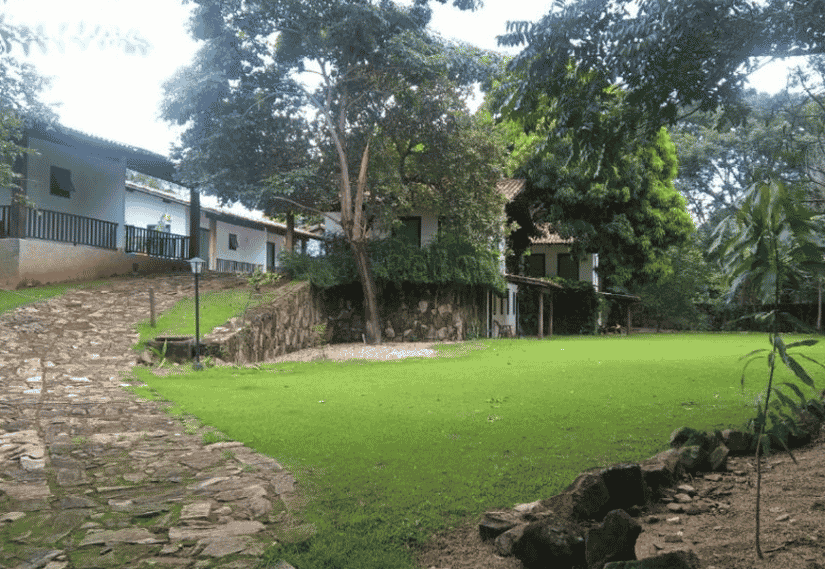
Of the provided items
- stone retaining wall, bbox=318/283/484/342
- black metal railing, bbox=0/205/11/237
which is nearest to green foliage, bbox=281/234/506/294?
stone retaining wall, bbox=318/283/484/342

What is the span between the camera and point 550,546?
3.07 meters

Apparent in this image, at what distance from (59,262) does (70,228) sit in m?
1.26

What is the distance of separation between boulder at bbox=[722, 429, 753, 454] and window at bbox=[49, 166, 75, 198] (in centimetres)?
1987

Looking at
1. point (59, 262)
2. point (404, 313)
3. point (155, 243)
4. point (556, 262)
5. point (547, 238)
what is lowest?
point (404, 313)

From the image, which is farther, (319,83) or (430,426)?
(319,83)

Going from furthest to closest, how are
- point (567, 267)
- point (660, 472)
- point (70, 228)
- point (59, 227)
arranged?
point (567, 267) < point (70, 228) < point (59, 227) < point (660, 472)

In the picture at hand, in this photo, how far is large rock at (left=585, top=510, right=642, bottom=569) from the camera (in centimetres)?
291

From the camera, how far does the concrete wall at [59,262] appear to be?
17.2 metres

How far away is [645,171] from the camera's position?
90.6ft

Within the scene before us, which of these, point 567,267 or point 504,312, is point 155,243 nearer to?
point 504,312

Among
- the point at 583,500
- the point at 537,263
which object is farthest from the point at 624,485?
the point at 537,263

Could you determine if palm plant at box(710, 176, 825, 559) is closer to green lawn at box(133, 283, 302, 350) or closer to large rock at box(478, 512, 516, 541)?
large rock at box(478, 512, 516, 541)

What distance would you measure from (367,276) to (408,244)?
1.94 m

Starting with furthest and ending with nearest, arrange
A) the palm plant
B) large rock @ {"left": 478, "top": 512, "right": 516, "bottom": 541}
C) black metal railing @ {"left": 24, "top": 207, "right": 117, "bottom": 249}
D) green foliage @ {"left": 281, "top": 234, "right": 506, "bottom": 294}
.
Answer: green foliage @ {"left": 281, "top": 234, "right": 506, "bottom": 294} < black metal railing @ {"left": 24, "top": 207, "right": 117, "bottom": 249} < large rock @ {"left": 478, "top": 512, "right": 516, "bottom": 541} < the palm plant
